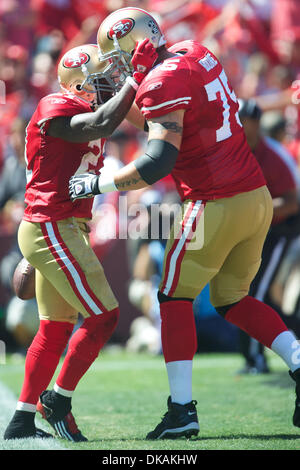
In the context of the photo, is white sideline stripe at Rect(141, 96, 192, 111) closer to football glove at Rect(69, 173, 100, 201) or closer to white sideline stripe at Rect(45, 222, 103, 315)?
football glove at Rect(69, 173, 100, 201)

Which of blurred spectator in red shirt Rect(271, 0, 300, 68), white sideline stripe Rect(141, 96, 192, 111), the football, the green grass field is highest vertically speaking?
blurred spectator in red shirt Rect(271, 0, 300, 68)

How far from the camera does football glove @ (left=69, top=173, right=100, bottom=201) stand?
3.42m

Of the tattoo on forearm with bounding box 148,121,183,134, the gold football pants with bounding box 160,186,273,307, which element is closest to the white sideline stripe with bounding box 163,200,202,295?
the gold football pants with bounding box 160,186,273,307

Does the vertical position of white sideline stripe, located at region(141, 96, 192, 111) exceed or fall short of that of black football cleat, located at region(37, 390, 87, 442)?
it exceeds it

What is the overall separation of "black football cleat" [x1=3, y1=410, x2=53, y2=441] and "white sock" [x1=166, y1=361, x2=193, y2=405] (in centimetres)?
64

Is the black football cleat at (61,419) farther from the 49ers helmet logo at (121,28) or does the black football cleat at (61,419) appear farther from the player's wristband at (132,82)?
the 49ers helmet logo at (121,28)

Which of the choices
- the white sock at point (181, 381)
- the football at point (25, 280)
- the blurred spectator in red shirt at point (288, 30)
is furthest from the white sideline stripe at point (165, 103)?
the blurred spectator in red shirt at point (288, 30)

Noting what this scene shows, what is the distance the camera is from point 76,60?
3.67 meters

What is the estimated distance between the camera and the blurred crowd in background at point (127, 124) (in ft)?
22.6

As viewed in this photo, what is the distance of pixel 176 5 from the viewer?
845cm

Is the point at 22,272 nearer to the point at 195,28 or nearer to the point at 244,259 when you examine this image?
the point at 244,259

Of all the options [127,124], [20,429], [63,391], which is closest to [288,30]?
[127,124]

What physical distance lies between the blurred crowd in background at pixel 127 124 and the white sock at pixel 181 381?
250 centimetres

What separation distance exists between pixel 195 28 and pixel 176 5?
33 centimetres
